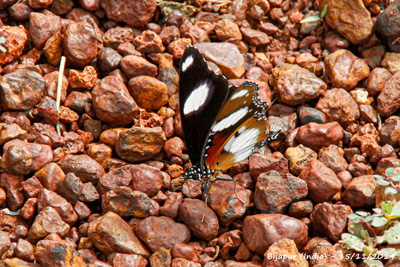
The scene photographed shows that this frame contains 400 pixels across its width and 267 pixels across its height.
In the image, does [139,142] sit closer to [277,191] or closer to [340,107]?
[277,191]

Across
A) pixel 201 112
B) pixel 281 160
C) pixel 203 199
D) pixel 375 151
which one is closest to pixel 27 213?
pixel 203 199

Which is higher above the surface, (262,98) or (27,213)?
(262,98)

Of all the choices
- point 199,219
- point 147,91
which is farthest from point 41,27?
Answer: point 199,219

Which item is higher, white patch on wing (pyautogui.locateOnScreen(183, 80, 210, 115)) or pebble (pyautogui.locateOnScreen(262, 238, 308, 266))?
white patch on wing (pyautogui.locateOnScreen(183, 80, 210, 115))

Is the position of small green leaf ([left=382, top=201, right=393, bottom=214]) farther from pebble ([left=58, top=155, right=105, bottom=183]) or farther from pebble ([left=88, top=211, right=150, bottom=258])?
pebble ([left=58, top=155, right=105, bottom=183])

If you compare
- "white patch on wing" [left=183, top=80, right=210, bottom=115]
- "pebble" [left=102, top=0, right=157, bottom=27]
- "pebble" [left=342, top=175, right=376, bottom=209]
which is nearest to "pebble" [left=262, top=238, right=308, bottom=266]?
"pebble" [left=342, top=175, right=376, bottom=209]

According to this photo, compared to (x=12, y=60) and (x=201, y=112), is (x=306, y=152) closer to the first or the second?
(x=201, y=112)
